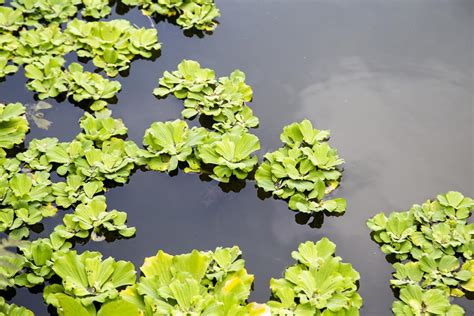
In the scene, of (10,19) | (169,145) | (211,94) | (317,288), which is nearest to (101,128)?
(169,145)

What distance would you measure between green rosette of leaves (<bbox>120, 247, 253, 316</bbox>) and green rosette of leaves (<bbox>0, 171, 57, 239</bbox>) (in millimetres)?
587

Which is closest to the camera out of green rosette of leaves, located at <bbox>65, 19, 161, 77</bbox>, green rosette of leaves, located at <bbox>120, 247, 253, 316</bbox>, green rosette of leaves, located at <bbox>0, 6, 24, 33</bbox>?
green rosette of leaves, located at <bbox>120, 247, 253, 316</bbox>

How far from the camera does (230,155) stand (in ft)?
8.84

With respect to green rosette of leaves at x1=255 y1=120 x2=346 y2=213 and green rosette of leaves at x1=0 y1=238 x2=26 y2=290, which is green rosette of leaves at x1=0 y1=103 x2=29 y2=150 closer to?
green rosette of leaves at x1=0 y1=238 x2=26 y2=290

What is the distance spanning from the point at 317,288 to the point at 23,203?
1306mm

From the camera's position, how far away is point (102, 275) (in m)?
2.22

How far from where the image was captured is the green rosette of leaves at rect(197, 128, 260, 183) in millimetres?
2681

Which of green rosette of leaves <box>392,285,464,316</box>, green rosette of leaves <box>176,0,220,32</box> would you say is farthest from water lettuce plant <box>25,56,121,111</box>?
green rosette of leaves <box>392,285,464,316</box>

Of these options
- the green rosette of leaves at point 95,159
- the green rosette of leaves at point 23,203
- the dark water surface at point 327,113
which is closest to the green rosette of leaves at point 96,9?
the dark water surface at point 327,113

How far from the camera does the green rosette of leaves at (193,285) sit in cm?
209

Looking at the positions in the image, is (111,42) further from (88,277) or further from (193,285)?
(193,285)

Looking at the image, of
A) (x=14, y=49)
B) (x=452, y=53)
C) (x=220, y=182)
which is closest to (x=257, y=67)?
(x=220, y=182)

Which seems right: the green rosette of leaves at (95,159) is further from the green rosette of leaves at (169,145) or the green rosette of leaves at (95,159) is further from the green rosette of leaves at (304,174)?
the green rosette of leaves at (304,174)

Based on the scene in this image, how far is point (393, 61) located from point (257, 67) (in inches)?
31.7
